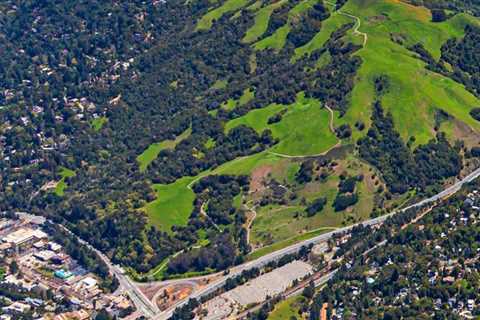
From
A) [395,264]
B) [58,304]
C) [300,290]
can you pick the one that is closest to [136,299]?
[58,304]

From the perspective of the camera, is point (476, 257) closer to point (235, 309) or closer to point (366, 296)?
point (366, 296)

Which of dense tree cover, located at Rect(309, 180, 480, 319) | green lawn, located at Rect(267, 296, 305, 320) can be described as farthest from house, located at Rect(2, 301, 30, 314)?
dense tree cover, located at Rect(309, 180, 480, 319)

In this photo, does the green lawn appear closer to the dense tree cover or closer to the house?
the dense tree cover

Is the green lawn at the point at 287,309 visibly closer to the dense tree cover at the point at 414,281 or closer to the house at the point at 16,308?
the dense tree cover at the point at 414,281

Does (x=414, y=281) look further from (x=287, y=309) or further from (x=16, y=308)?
(x=16, y=308)

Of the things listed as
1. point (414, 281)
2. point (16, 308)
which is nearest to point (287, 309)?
point (414, 281)

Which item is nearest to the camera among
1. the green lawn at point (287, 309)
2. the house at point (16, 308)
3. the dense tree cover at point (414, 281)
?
the dense tree cover at point (414, 281)

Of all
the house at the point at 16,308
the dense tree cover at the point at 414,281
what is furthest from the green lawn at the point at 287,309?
the house at the point at 16,308

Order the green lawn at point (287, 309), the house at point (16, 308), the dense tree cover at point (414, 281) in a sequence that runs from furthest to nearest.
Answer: the house at point (16, 308)
the green lawn at point (287, 309)
the dense tree cover at point (414, 281)

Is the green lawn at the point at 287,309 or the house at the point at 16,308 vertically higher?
the house at the point at 16,308
